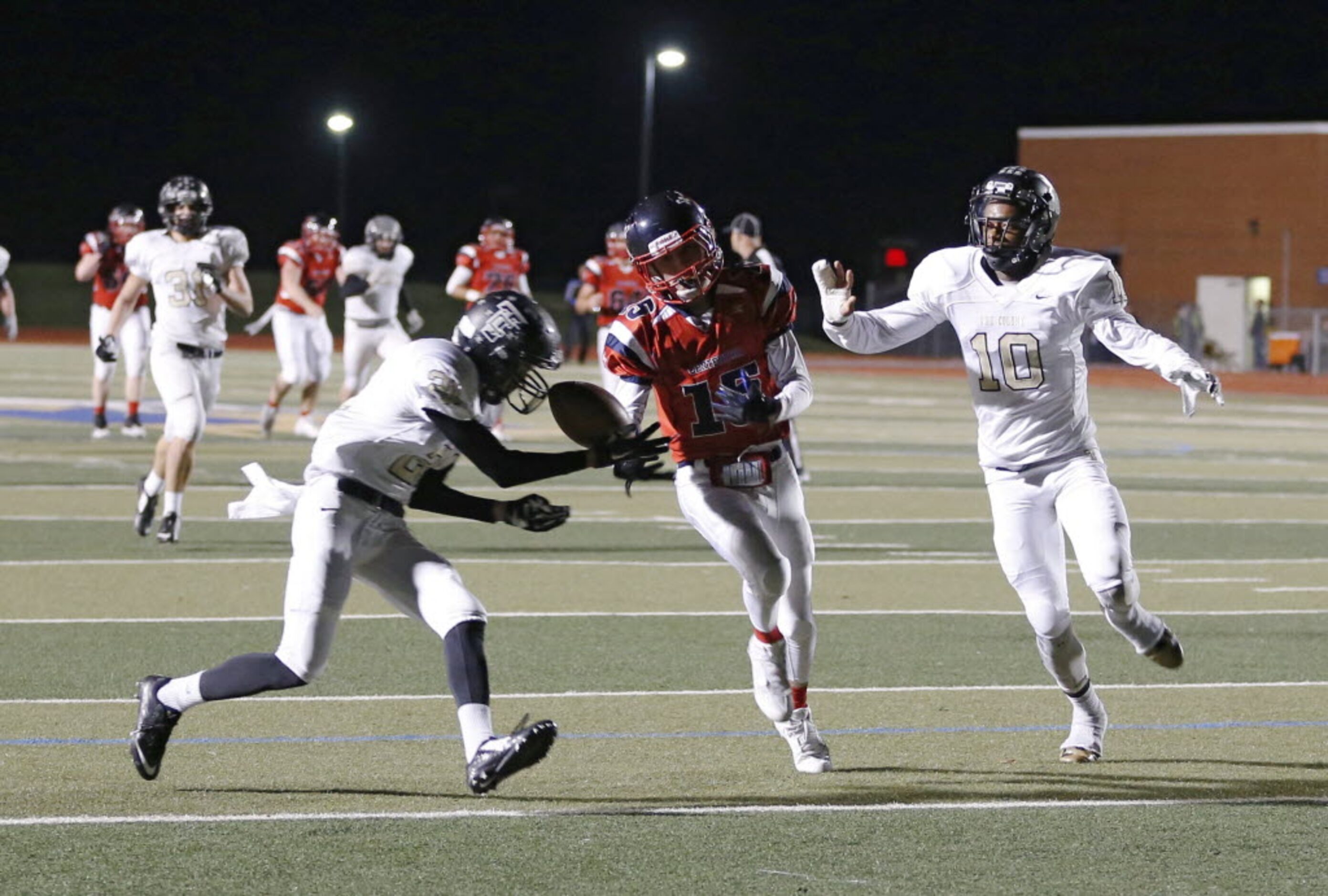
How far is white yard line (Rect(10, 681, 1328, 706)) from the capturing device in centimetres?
717

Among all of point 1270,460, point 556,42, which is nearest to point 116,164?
point 556,42

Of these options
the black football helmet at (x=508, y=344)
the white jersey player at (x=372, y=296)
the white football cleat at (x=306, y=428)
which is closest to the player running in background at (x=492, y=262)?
the white jersey player at (x=372, y=296)

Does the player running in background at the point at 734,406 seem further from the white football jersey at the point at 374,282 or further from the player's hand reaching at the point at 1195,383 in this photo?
the white football jersey at the point at 374,282

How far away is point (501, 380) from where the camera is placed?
5551 millimetres

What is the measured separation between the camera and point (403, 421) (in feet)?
18.2

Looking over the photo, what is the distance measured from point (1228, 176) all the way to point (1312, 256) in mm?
2805

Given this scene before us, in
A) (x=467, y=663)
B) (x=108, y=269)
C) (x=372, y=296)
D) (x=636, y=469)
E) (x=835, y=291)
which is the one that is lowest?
(x=467, y=663)

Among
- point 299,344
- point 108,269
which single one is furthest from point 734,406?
point 108,269

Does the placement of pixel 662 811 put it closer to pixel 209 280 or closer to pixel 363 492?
pixel 363 492

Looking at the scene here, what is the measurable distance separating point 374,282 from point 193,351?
22.7 ft

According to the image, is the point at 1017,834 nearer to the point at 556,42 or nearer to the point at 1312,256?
the point at 1312,256

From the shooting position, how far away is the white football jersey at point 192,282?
11.4 metres

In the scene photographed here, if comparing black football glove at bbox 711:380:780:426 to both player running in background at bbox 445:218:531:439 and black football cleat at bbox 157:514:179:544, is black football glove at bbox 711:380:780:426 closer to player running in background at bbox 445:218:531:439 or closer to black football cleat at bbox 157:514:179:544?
black football cleat at bbox 157:514:179:544

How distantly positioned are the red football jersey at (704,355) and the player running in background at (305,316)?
1120 centimetres
